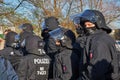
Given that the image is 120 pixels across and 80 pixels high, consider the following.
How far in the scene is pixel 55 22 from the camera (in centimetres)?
703

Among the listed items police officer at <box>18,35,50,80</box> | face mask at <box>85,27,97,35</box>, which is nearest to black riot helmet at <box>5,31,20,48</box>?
police officer at <box>18,35,50,80</box>

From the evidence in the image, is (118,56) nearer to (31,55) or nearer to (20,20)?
(31,55)

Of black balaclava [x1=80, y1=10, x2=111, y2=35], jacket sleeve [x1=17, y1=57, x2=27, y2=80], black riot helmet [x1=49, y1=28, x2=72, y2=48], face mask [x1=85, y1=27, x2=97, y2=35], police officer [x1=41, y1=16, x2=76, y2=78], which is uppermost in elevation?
black balaclava [x1=80, y1=10, x2=111, y2=35]

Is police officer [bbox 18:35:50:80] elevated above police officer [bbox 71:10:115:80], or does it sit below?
below

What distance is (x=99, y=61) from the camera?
13.9 ft

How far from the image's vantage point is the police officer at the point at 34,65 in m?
5.78

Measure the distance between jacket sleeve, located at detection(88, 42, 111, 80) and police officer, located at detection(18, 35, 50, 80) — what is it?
1.77 meters

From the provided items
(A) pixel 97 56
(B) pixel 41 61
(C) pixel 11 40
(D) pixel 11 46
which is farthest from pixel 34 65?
(C) pixel 11 40

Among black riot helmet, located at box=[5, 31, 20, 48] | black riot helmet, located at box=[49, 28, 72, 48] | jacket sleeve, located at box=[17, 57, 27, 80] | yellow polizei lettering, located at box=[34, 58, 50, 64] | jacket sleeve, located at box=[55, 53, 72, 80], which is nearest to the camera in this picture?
jacket sleeve, located at box=[55, 53, 72, 80]

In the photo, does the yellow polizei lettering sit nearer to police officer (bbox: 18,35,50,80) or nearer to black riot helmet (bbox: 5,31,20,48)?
police officer (bbox: 18,35,50,80)

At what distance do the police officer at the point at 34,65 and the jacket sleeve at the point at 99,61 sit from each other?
5.82ft

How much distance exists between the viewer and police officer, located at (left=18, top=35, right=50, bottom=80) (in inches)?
227

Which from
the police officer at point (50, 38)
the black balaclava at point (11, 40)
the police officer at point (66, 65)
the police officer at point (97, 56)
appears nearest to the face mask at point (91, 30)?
the police officer at point (97, 56)

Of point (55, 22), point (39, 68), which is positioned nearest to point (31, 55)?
point (39, 68)
